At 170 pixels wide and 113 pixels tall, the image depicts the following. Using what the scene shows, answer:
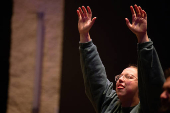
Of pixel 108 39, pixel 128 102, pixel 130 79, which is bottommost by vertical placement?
pixel 128 102

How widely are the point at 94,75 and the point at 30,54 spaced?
3.81ft

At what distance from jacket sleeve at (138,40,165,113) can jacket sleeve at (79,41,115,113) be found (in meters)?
0.34

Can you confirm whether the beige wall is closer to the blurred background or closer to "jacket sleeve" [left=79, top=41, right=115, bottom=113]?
the blurred background

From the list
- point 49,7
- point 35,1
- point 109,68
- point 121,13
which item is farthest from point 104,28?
point 35,1

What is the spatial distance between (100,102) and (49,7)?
4.11 ft

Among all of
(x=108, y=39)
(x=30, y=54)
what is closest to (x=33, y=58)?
(x=30, y=54)

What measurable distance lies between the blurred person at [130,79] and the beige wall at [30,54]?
37.3 inches

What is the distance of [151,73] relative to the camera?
1.03 meters

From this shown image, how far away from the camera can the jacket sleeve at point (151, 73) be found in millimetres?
1024

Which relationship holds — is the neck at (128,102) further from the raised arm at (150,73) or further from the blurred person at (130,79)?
the raised arm at (150,73)

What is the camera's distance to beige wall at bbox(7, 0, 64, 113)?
7.49 feet

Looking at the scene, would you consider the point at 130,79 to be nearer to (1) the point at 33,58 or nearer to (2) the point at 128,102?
(2) the point at 128,102

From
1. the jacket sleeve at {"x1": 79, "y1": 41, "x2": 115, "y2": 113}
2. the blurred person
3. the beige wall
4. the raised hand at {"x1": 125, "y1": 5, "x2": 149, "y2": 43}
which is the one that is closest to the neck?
the blurred person

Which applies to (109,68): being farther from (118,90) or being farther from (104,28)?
(118,90)
